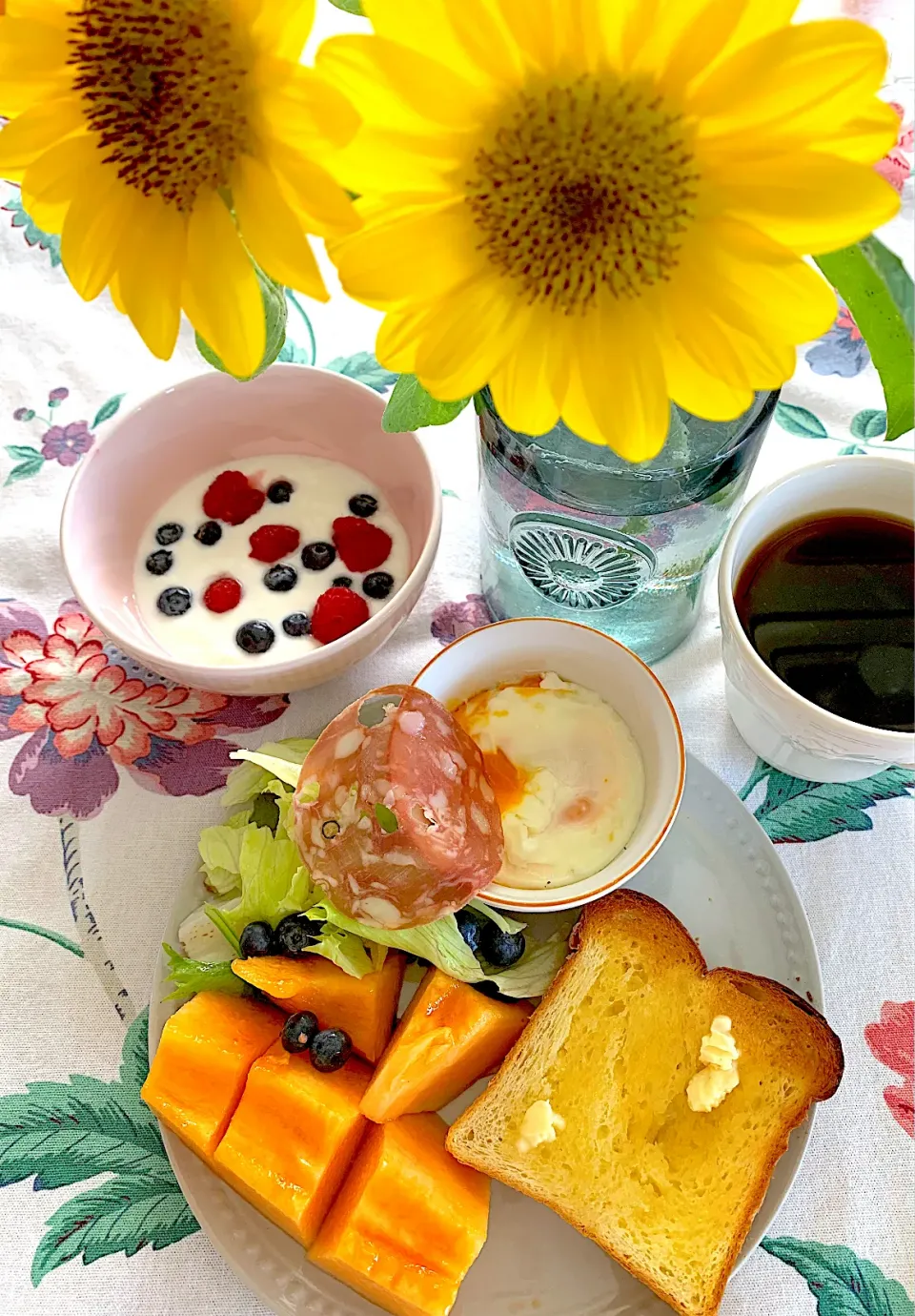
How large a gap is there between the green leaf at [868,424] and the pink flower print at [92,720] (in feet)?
2.47

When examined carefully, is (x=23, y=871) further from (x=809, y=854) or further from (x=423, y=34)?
(x=423, y=34)

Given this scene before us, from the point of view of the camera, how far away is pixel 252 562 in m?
1.21

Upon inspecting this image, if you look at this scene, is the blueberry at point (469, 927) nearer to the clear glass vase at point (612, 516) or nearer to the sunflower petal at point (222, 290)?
the clear glass vase at point (612, 516)

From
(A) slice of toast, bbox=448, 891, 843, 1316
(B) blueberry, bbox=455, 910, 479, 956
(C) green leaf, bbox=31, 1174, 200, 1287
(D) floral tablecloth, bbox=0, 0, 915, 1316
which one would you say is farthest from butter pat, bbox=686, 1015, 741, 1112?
(C) green leaf, bbox=31, 1174, 200, 1287

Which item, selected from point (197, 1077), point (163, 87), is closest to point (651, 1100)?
point (197, 1077)

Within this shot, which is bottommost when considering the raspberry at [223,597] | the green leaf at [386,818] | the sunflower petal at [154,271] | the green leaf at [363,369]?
the raspberry at [223,597]

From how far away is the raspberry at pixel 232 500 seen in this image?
124 centimetres

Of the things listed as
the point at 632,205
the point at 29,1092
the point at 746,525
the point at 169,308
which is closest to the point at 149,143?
the point at 169,308

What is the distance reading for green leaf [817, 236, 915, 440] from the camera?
0.59 meters

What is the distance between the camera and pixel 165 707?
1198 mm

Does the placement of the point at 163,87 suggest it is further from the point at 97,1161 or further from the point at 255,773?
the point at 97,1161

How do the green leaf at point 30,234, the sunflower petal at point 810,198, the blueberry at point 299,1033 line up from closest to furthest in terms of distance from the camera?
the sunflower petal at point 810,198 < the blueberry at point 299,1033 < the green leaf at point 30,234

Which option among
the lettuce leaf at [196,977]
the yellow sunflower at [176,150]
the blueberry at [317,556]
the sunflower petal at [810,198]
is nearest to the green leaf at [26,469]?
the blueberry at [317,556]

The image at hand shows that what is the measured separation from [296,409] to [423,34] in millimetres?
820
